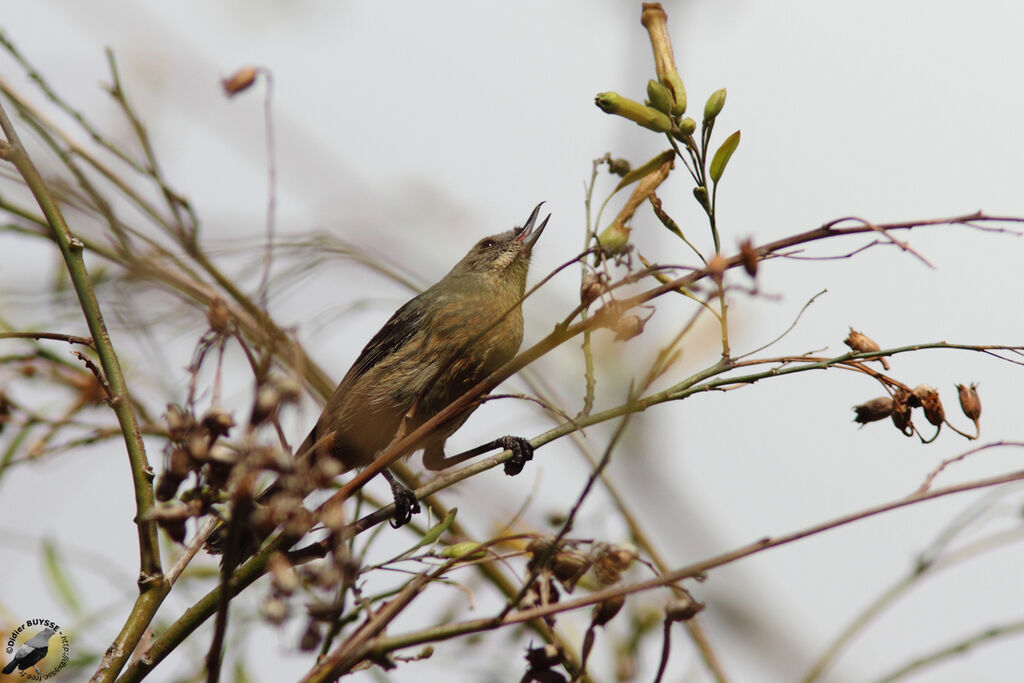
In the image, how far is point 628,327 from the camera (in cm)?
171

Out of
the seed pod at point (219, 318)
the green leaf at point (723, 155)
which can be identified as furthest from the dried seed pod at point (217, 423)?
the green leaf at point (723, 155)

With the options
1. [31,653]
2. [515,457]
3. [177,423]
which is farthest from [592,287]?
[31,653]

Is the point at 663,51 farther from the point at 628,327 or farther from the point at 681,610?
the point at 681,610

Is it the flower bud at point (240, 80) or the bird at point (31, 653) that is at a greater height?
the flower bud at point (240, 80)

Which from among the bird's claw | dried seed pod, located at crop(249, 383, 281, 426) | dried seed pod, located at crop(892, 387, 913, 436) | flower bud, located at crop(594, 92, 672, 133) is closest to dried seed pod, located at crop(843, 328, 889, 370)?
dried seed pod, located at crop(892, 387, 913, 436)

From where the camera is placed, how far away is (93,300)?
1.90 metres

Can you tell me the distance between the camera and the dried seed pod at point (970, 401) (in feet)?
6.16

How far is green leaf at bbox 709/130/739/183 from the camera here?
178cm

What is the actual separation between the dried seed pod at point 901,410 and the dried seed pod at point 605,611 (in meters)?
0.63

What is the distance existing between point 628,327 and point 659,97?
0.45 metres

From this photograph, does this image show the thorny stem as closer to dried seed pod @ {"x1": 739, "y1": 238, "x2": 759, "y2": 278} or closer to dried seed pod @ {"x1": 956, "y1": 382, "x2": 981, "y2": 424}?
dried seed pod @ {"x1": 739, "y1": 238, "x2": 759, "y2": 278}

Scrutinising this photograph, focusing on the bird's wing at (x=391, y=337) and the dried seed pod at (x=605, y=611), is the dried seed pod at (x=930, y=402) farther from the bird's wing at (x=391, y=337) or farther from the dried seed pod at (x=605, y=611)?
the bird's wing at (x=391, y=337)

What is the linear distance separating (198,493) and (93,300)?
57 cm

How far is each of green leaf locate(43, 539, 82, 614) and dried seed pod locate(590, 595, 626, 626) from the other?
2.20 meters
